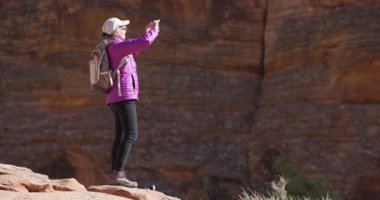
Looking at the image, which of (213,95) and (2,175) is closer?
(2,175)

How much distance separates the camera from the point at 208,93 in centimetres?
1488

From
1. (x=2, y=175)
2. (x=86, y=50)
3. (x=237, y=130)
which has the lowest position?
(x=2, y=175)

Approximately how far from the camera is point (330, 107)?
13.4 m

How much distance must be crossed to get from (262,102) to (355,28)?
216 centimetres

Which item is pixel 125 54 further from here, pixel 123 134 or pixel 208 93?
pixel 208 93

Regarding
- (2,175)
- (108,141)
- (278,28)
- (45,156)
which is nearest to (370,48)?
(278,28)

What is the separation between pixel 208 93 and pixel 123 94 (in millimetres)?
7043

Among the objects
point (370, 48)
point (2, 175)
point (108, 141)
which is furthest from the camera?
point (108, 141)

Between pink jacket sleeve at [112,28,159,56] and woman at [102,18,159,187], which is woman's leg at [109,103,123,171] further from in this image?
pink jacket sleeve at [112,28,159,56]

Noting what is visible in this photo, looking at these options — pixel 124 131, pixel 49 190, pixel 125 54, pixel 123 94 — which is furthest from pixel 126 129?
pixel 49 190

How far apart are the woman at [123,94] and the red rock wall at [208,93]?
5575 millimetres

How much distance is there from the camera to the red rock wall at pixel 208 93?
43.8 feet

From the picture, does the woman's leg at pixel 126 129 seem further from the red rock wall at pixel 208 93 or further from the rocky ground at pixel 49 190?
the red rock wall at pixel 208 93

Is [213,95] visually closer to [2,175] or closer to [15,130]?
[15,130]
